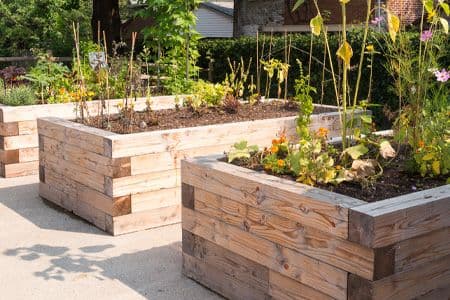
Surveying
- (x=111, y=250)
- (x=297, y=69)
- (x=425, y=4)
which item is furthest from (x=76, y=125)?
(x=297, y=69)

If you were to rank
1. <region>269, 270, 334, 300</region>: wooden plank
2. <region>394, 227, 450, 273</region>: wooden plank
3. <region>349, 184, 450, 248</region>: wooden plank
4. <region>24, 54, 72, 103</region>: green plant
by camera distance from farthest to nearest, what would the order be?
<region>24, 54, 72, 103</region>: green plant < <region>269, 270, 334, 300</region>: wooden plank < <region>394, 227, 450, 273</region>: wooden plank < <region>349, 184, 450, 248</region>: wooden plank

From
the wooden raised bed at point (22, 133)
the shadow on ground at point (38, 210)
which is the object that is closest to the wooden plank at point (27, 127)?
the wooden raised bed at point (22, 133)

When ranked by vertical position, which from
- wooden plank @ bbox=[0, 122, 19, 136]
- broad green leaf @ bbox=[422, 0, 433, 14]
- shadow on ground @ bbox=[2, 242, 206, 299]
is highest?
broad green leaf @ bbox=[422, 0, 433, 14]

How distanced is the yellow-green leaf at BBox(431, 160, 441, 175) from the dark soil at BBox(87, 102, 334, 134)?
9.49 feet

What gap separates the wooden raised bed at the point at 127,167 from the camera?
5.21 m

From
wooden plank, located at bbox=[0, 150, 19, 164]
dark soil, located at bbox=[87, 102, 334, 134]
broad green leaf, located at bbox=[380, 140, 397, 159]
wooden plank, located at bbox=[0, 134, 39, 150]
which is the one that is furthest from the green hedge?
wooden plank, located at bbox=[0, 150, 19, 164]

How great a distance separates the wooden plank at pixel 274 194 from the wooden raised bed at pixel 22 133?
3496 millimetres

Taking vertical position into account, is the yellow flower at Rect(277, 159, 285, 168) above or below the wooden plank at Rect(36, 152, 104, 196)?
above

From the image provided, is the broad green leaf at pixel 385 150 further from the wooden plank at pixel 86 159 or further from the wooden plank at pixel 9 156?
the wooden plank at pixel 9 156

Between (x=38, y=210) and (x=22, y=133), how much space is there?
5.38ft

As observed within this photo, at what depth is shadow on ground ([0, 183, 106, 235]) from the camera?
5480mm

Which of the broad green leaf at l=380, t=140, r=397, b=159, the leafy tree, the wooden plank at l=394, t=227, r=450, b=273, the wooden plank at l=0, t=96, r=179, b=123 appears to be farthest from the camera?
the leafy tree

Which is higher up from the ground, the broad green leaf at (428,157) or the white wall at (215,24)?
the white wall at (215,24)

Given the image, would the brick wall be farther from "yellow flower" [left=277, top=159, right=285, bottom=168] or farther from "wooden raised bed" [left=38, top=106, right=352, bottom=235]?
"yellow flower" [left=277, top=159, right=285, bottom=168]
